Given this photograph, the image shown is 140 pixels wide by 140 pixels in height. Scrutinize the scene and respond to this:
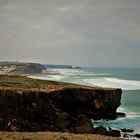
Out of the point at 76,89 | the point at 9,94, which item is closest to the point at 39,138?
the point at 9,94

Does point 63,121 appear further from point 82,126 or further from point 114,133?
point 114,133

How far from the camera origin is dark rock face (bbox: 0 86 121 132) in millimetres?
43969

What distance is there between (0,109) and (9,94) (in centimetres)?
223

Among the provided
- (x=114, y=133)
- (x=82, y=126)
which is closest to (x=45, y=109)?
(x=82, y=126)

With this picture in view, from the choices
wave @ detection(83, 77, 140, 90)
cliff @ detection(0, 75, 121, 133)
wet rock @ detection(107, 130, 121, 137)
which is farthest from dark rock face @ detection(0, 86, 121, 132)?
wave @ detection(83, 77, 140, 90)

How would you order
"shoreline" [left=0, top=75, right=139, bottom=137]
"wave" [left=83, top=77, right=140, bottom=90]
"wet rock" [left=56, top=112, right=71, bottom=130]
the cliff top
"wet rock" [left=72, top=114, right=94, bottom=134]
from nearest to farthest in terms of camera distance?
"shoreline" [left=0, top=75, right=139, bottom=137], "wet rock" [left=72, top=114, right=94, bottom=134], "wet rock" [left=56, top=112, right=71, bottom=130], the cliff top, "wave" [left=83, top=77, right=140, bottom=90]

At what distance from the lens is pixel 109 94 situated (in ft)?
180

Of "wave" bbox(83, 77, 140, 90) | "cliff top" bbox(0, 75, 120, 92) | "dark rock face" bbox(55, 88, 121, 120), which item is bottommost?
"wave" bbox(83, 77, 140, 90)

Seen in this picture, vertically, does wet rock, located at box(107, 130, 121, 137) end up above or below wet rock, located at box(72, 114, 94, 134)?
below

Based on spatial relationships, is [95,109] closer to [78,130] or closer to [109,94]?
[109,94]

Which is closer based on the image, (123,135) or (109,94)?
(123,135)

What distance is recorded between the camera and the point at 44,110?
46.2 meters

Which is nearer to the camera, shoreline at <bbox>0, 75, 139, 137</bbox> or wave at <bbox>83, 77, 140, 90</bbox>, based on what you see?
shoreline at <bbox>0, 75, 139, 137</bbox>

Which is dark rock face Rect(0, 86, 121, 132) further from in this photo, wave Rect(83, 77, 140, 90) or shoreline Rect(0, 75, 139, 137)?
wave Rect(83, 77, 140, 90)
